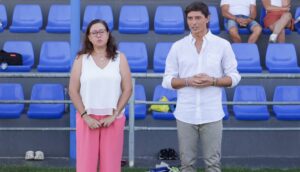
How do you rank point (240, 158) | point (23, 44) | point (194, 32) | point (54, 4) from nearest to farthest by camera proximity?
point (194, 32), point (240, 158), point (23, 44), point (54, 4)

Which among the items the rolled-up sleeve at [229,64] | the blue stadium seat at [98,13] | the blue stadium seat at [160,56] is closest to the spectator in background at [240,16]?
the blue stadium seat at [160,56]

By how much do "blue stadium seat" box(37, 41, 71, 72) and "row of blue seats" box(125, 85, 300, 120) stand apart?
987 mm

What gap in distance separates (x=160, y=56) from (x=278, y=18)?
1.78m

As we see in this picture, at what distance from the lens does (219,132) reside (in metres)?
5.01

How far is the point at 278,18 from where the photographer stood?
8945mm

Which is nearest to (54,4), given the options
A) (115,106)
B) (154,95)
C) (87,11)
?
(87,11)

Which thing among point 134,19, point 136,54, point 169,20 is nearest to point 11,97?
point 136,54

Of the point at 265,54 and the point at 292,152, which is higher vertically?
the point at 265,54

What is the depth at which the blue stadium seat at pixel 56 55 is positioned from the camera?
8266mm

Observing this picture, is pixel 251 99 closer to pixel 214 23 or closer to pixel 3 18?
pixel 214 23

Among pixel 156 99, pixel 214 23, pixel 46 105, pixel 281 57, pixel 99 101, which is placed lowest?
pixel 46 105

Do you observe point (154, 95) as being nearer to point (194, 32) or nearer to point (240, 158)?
point (240, 158)

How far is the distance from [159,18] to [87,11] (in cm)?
97

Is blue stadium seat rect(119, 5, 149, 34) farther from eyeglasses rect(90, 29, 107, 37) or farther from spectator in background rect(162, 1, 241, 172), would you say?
spectator in background rect(162, 1, 241, 172)
